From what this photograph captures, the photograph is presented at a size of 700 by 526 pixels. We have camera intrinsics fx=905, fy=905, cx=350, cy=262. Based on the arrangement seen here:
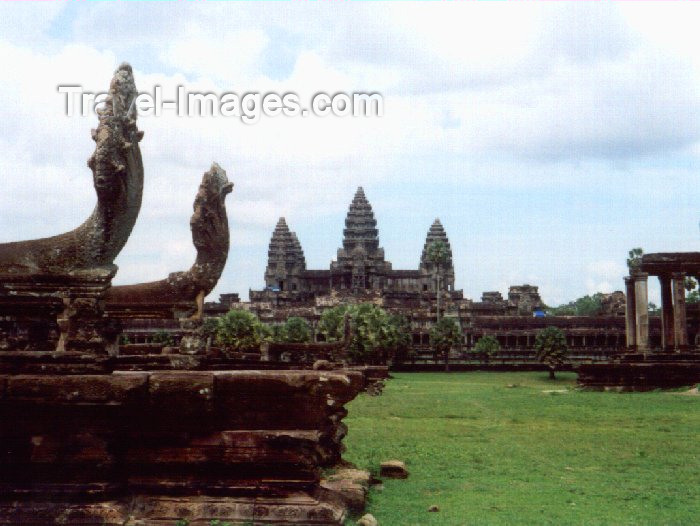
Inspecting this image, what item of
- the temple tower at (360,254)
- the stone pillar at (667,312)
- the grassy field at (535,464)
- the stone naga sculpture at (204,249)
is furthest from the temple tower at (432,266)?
the stone naga sculpture at (204,249)

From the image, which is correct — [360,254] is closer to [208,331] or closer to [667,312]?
[667,312]

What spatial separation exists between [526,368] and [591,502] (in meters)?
61.0

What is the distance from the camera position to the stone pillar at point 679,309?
33.9 meters

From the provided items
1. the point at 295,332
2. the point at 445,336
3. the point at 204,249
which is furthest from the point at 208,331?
the point at 295,332

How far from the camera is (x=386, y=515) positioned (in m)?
7.09

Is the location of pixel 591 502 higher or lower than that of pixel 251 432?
lower

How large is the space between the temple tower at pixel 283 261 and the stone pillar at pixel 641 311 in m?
99.6

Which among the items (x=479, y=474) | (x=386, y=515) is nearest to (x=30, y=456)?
(x=386, y=515)

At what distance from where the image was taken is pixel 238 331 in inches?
2408

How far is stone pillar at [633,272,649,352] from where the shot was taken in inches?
1412

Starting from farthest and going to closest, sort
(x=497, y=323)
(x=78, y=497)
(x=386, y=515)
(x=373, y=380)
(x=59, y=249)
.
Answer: (x=497, y=323) < (x=373, y=380) < (x=386, y=515) < (x=59, y=249) < (x=78, y=497)

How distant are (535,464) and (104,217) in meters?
6.01

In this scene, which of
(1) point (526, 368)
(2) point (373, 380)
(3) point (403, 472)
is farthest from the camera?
(1) point (526, 368)

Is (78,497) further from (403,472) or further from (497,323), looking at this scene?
(497,323)
